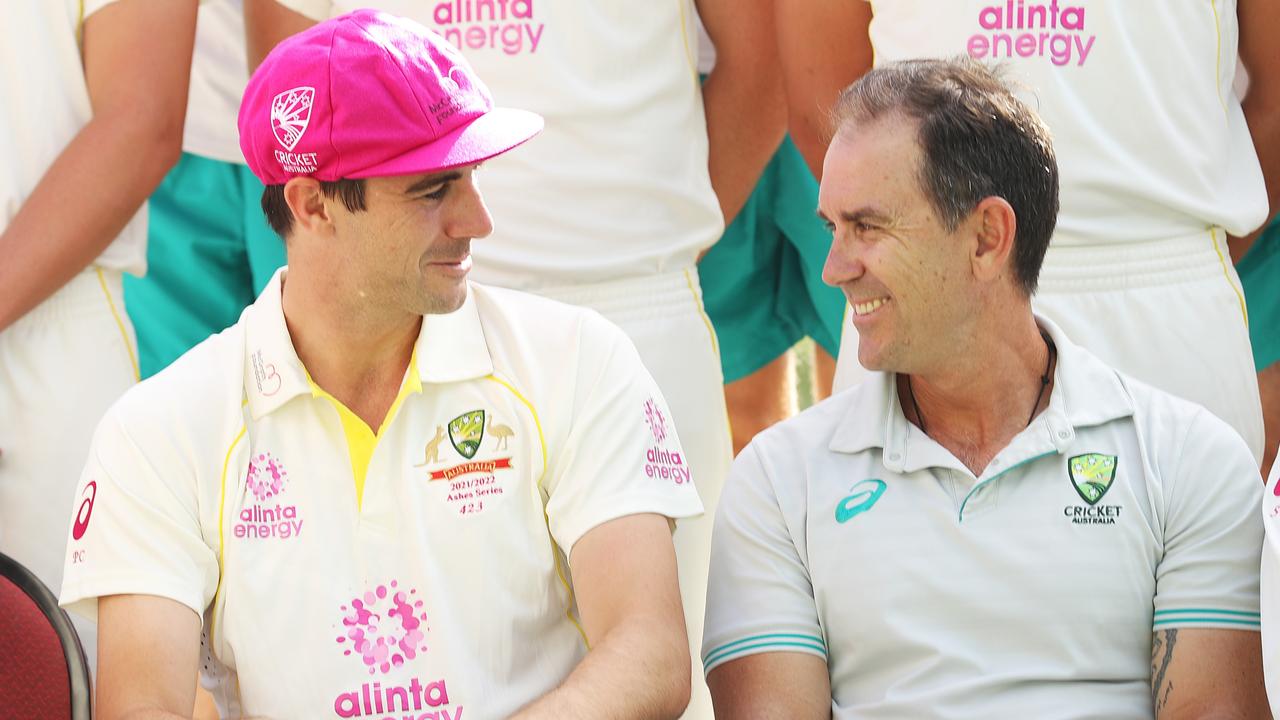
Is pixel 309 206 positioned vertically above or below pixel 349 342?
above

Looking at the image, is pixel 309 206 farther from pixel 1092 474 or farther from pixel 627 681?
pixel 1092 474

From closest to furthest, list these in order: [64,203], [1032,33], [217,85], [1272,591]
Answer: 1. [1272,591]
2. [1032,33]
3. [64,203]
4. [217,85]

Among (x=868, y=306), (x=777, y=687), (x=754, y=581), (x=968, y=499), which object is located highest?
(x=868, y=306)

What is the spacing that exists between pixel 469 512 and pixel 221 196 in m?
1.86

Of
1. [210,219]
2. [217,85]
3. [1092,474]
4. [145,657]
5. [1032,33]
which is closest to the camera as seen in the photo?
[145,657]

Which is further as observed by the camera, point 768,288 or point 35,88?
point 768,288

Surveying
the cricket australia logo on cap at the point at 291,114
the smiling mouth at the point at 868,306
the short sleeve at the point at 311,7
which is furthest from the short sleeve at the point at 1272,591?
the short sleeve at the point at 311,7

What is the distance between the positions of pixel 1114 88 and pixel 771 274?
113 centimetres

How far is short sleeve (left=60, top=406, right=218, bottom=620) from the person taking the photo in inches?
99.9

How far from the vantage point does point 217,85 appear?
13.4 feet

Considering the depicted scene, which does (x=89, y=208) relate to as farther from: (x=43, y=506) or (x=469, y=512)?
(x=469, y=512)

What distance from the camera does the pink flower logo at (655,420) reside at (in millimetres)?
2744

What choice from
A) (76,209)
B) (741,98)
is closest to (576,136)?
(741,98)

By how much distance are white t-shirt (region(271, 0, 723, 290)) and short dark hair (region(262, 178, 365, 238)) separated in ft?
2.32
